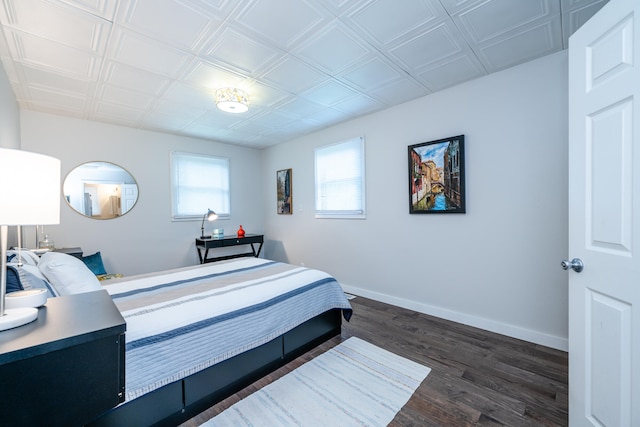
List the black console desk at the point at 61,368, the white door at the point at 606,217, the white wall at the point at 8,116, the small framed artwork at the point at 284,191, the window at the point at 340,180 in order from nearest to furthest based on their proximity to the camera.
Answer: the black console desk at the point at 61,368 < the white door at the point at 606,217 < the white wall at the point at 8,116 < the window at the point at 340,180 < the small framed artwork at the point at 284,191

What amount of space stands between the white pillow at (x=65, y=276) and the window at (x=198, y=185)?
8.67 feet

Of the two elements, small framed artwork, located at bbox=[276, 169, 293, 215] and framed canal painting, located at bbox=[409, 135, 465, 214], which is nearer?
framed canal painting, located at bbox=[409, 135, 465, 214]

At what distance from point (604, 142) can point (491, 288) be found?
1813mm

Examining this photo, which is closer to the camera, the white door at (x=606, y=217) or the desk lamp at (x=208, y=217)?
the white door at (x=606, y=217)

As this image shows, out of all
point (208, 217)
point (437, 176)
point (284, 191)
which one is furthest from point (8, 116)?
point (437, 176)

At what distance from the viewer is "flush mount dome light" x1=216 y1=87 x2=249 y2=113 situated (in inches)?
105

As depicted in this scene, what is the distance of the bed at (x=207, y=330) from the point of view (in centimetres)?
138

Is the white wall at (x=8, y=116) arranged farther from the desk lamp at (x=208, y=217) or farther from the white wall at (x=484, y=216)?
the white wall at (x=484, y=216)

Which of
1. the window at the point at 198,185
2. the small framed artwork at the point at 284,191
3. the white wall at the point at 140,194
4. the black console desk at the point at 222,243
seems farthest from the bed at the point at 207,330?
the small framed artwork at the point at 284,191

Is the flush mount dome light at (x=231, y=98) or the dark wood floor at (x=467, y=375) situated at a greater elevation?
the flush mount dome light at (x=231, y=98)

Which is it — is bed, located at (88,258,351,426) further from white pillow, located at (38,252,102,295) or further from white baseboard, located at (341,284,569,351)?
white baseboard, located at (341,284,569,351)

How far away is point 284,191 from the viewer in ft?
16.0

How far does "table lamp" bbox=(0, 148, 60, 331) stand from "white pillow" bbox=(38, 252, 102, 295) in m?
0.67

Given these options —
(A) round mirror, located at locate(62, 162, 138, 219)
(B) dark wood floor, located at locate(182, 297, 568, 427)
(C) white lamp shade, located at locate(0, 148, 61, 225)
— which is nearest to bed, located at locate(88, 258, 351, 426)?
(B) dark wood floor, located at locate(182, 297, 568, 427)
